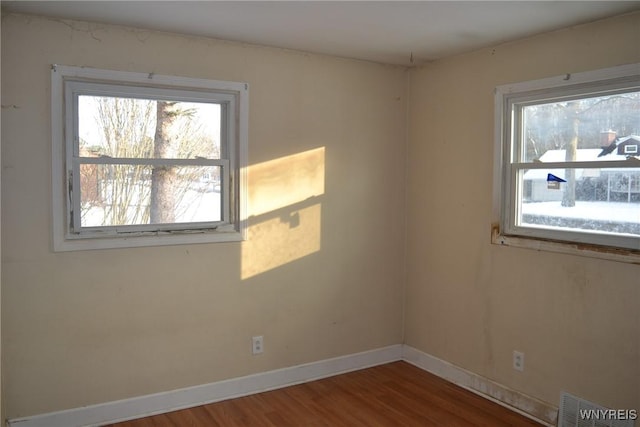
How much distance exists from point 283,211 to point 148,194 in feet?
3.09

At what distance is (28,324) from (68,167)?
92cm

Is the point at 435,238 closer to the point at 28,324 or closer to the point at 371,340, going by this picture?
the point at 371,340

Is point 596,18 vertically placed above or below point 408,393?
above

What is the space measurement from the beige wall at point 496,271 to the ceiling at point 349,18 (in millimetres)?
199

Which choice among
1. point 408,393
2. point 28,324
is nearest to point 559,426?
point 408,393

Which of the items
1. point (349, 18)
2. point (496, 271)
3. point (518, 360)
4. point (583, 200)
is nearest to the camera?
point (349, 18)

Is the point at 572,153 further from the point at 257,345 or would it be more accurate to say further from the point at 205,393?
the point at 205,393

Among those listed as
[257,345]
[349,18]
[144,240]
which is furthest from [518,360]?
[144,240]

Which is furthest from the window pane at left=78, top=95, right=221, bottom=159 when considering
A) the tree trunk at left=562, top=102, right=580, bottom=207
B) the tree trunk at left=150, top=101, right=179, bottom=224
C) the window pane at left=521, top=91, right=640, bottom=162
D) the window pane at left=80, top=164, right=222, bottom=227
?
the tree trunk at left=562, top=102, right=580, bottom=207

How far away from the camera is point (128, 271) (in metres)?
3.26

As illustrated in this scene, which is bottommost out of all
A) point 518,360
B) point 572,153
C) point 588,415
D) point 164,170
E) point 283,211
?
point 588,415

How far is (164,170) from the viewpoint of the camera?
338 cm

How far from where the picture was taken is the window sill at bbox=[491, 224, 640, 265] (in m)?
2.86

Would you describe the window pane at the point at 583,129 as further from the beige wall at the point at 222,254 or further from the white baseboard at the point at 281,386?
the white baseboard at the point at 281,386
